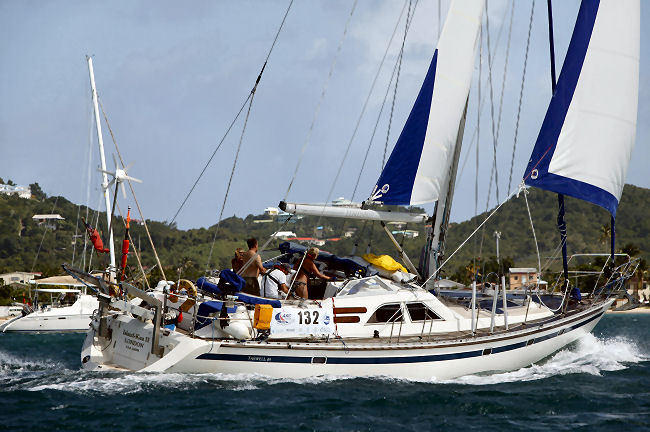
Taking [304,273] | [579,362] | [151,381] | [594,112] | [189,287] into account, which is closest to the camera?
[151,381]

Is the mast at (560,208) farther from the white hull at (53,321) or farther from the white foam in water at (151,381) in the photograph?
the white hull at (53,321)

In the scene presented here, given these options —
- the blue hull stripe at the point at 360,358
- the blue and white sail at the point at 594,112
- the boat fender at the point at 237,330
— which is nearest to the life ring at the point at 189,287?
the boat fender at the point at 237,330

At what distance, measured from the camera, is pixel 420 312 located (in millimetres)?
14617

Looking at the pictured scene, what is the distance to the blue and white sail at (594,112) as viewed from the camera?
657 inches

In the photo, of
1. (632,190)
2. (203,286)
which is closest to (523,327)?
(203,286)

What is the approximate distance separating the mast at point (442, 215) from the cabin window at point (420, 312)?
1.56 meters

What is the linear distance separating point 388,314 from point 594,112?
781cm

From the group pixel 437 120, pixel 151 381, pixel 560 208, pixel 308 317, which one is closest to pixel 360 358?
pixel 308 317

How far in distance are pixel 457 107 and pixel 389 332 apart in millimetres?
5863

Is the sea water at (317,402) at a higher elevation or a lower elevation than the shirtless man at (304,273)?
lower

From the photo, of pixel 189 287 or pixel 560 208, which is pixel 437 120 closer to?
pixel 560 208

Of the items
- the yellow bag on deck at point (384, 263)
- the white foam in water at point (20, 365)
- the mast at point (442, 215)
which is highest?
the mast at point (442, 215)

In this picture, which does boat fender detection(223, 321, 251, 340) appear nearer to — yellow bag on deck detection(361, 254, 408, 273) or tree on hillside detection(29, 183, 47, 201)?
yellow bag on deck detection(361, 254, 408, 273)

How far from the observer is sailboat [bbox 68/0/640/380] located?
13.0 meters
